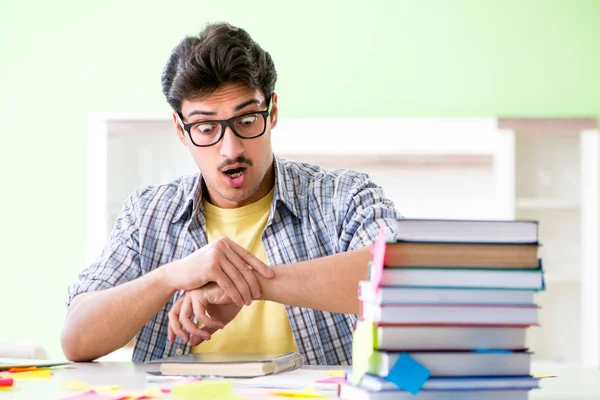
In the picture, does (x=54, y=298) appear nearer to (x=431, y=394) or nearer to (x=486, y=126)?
(x=486, y=126)

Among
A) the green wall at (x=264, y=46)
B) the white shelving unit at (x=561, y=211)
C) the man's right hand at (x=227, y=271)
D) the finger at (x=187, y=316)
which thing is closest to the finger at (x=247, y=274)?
the man's right hand at (x=227, y=271)

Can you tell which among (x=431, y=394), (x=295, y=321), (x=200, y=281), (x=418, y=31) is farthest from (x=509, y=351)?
(x=418, y=31)

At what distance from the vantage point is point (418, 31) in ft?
14.8

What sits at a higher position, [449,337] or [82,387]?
[449,337]

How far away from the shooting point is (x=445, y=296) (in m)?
0.92

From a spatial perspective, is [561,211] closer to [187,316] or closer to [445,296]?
[187,316]

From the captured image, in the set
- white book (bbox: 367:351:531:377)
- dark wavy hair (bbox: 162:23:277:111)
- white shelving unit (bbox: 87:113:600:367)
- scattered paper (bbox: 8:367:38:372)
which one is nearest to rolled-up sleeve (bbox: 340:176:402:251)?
dark wavy hair (bbox: 162:23:277:111)

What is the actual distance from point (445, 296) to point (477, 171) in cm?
330

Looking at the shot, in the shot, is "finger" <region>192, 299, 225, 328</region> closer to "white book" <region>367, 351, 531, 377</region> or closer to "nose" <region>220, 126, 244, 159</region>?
"nose" <region>220, 126, 244, 159</region>

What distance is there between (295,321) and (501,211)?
2.25m

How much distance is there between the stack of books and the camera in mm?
904

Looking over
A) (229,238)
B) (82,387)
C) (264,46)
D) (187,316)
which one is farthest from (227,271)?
(264,46)

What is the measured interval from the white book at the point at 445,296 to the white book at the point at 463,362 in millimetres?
56

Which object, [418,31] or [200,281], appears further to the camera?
[418,31]
